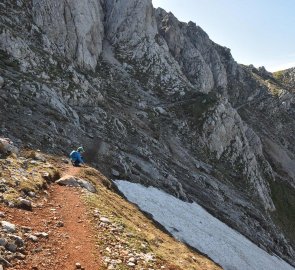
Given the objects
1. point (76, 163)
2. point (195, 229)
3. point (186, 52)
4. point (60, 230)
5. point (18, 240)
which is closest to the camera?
point (18, 240)

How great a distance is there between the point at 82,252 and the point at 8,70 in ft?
147

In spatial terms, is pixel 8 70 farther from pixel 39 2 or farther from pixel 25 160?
pixel 39 2

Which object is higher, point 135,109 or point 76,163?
point 76,163

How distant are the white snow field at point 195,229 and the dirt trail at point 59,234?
58.1 ft

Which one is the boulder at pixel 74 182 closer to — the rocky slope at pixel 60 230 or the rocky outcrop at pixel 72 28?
the rocky slope at pixel 60 230

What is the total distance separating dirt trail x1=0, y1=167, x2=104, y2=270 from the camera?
1505 cm

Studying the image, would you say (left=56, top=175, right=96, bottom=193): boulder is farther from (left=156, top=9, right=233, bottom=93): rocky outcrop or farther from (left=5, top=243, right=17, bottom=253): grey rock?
(left=156, top=9, right=233, bottom=93): rocky outcrop

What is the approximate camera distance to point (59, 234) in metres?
17.7

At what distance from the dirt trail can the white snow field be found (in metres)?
17.7

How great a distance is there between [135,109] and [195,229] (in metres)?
53.1

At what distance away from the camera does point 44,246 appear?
52.5ft

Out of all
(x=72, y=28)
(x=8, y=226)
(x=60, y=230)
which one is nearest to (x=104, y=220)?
(x=60, y=230)

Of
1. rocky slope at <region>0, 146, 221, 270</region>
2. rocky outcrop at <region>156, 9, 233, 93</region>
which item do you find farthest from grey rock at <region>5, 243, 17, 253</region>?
rocky outcrop at <region>156, 9, 233, 93</region>

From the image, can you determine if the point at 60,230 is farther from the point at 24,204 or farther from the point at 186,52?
the point at 186,52
